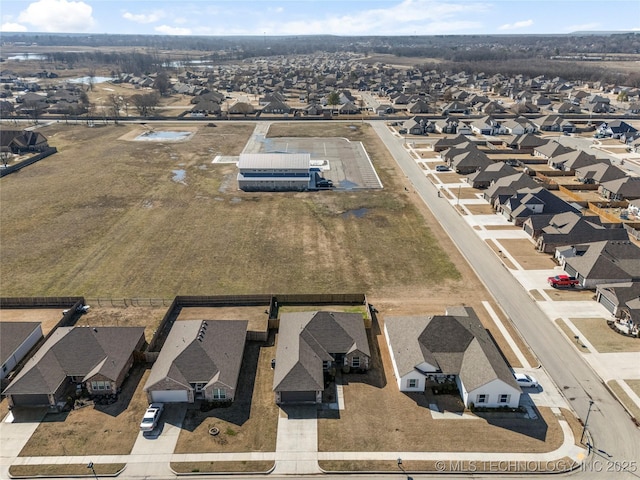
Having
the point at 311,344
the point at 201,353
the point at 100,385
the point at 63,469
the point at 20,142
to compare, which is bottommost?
the point at 63,469

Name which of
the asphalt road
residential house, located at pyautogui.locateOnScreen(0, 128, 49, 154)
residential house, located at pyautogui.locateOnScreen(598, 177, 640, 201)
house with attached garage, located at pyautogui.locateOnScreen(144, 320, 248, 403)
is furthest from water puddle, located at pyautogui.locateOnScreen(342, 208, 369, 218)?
residential house, located at pyautogui.locateOnScreen(0, 128, 49, 154)

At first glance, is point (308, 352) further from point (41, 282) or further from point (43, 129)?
point (43, 129)

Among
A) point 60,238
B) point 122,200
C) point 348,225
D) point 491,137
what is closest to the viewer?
point 60,238

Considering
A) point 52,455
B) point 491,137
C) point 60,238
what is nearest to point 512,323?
point 52,455

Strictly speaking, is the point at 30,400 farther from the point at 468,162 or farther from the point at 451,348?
the point at 468,162

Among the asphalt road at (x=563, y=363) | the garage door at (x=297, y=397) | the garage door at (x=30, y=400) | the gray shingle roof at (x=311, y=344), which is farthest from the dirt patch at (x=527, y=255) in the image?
the garage door at (x=30, y=400)

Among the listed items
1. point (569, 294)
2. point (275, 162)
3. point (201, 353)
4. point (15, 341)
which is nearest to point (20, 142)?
point (275, 162)
